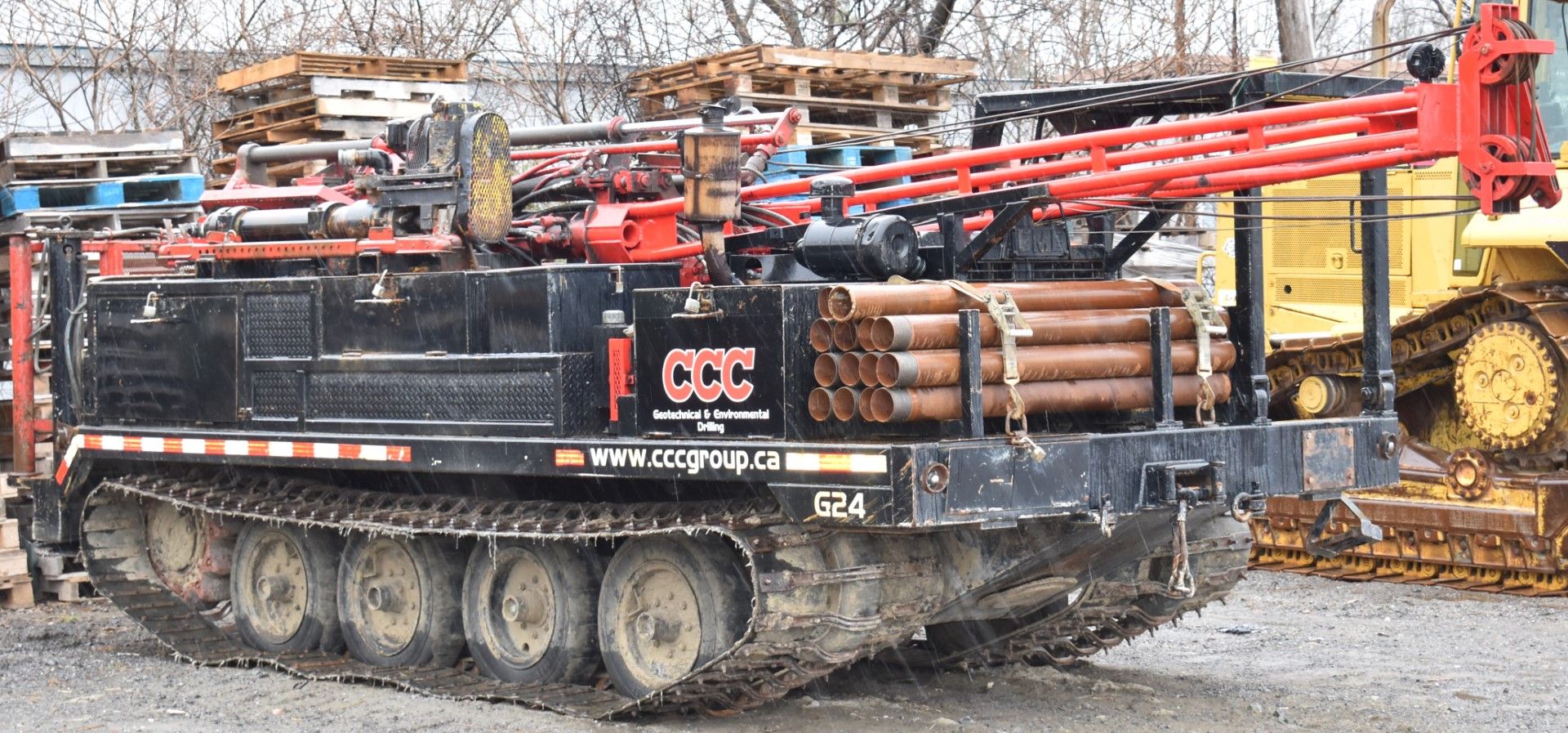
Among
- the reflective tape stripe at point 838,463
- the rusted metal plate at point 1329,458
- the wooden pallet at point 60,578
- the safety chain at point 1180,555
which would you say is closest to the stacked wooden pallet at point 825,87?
the wooden pallet at point 60,578

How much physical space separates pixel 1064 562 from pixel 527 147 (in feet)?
16.3

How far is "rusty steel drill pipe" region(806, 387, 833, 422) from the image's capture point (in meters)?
7.18

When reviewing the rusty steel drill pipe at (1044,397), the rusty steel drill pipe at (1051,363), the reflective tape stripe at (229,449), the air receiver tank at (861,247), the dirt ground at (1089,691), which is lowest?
the dirt ground at (1089,691)

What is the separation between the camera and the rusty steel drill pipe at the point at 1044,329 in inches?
276

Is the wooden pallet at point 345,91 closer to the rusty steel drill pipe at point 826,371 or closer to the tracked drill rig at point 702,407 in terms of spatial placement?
the tracked drill rig at point 702,407

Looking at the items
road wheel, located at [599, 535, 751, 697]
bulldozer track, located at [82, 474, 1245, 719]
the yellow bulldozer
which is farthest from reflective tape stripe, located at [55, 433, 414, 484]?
the yellow bulldozer

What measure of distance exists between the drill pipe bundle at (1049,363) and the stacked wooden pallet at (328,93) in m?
7.17

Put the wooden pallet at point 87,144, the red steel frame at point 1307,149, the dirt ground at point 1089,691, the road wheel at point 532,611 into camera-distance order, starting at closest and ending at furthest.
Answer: the red steel frame at point 1307,149
the dirt ground at point 1089,691
the road wheel at point 532,611
the wooden pallet at point 87,144

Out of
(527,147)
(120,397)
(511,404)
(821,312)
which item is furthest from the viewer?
(527,147)

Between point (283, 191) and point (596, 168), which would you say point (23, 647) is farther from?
point (596, 168)

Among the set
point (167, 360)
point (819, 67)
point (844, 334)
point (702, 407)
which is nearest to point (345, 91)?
point (819, 67)

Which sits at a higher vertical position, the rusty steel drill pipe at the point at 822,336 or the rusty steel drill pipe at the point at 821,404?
the rusty steel drill pipe at the point at 822,336

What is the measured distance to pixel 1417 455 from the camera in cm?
1224

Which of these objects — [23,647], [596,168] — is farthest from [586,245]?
[23,647]
